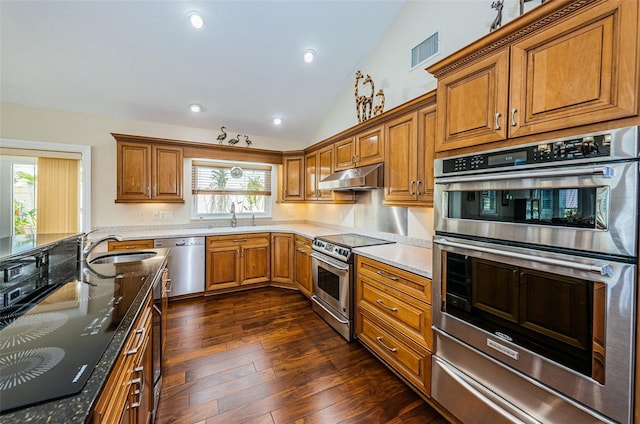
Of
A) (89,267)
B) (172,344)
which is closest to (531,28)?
(89,267)

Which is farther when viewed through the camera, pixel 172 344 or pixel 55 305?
pixel 172 344

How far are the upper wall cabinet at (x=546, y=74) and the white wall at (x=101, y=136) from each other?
3842 millimetres

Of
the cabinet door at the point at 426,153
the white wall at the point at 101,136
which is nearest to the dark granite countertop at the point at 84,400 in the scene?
the cabinet door at the point at 426,153

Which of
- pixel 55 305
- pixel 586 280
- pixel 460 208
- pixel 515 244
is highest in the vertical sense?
pixel 460 208

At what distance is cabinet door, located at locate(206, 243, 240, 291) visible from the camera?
375cm

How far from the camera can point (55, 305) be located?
3.93 ft

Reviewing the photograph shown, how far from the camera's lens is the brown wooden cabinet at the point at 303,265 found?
3.65 meters

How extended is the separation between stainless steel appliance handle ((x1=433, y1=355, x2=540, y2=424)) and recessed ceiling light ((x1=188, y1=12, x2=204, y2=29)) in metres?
3.61

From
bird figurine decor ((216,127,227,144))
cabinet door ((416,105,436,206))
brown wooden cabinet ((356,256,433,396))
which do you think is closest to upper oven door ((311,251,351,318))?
brown wooden cabinet ((356,256,433,396))

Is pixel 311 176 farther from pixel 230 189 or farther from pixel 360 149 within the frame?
pixel 230 189

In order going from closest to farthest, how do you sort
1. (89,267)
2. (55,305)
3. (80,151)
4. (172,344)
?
1. (55,305)
2. (89,267)
3. (172,344)
4. (80,151)

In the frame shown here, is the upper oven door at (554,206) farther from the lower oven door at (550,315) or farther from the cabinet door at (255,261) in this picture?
the cabinet door at (255,261)

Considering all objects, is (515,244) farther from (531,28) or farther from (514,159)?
(531,28)

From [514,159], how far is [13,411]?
1.96 m
